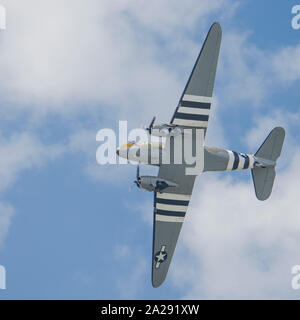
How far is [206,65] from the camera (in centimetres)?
4756

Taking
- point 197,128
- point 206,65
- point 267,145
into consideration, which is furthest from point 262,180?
point 206,65

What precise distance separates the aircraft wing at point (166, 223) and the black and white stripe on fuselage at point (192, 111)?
4.91 metres

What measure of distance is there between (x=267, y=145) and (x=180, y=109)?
721 cm

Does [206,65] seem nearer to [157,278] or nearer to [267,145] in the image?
[267,145]

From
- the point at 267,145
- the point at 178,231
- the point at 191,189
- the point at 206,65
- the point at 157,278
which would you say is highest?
the point at 206,65

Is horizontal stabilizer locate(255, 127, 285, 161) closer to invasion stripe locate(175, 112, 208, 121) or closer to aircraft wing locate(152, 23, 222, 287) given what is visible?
aircraft wing locate(152, 23, 222, 287)

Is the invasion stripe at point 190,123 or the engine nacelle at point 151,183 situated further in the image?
the engine nacelle at point 151,183

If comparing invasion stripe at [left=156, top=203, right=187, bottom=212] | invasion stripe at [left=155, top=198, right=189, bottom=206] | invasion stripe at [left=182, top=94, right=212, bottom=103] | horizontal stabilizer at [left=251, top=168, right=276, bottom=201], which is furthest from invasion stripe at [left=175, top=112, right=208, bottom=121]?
invasion stripe at [left=156, top=203, right=187, bottom=212]

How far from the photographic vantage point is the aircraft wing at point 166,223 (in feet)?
168

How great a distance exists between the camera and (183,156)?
4903 cm

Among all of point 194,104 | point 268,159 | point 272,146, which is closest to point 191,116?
point 194,104

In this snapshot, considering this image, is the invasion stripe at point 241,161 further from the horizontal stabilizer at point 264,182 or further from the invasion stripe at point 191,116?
the invasion stripe at point 191,116

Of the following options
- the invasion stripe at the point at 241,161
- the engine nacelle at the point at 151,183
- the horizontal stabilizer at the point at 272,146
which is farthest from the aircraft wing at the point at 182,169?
the horizontal stabilizer at the point at 272,146

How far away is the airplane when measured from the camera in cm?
4781
